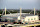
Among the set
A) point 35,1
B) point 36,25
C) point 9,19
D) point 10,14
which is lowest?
point 36,25

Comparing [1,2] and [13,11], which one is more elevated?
[1,2]

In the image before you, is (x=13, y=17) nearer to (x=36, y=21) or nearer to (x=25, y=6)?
(x=25, y=6)

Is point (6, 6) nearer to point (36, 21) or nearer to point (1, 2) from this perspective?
point (1, 2)

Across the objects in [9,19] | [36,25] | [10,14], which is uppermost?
[10,14]

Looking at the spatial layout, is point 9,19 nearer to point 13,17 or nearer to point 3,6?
point 13,17

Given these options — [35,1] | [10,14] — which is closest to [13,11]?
[10,14]

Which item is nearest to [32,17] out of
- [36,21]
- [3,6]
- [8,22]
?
[36,21]

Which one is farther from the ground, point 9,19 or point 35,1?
point 35,1
